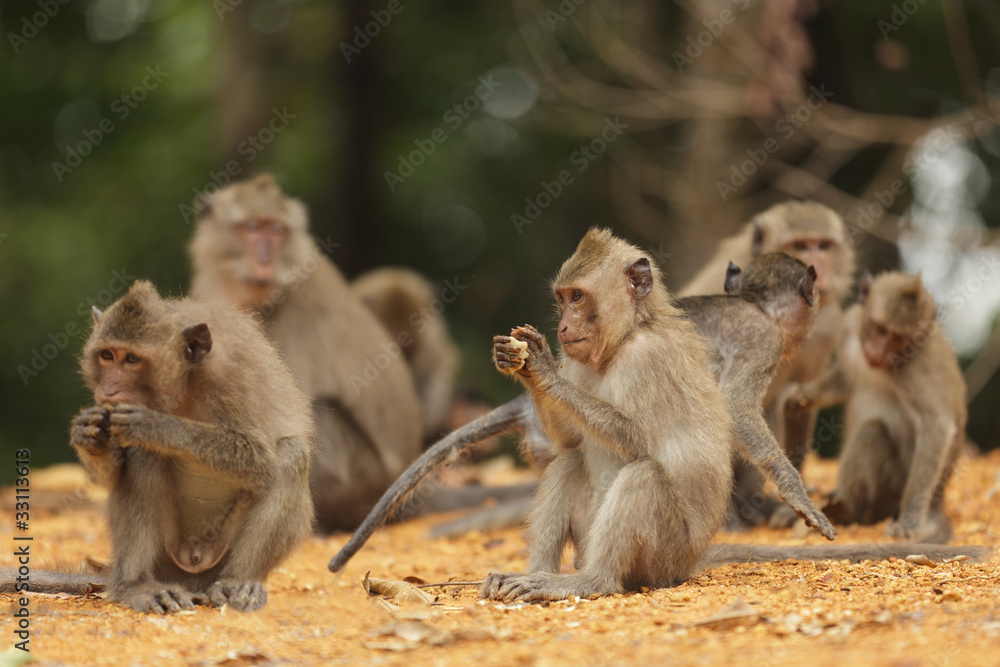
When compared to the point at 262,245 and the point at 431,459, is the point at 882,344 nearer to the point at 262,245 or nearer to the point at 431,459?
the point at 431,459

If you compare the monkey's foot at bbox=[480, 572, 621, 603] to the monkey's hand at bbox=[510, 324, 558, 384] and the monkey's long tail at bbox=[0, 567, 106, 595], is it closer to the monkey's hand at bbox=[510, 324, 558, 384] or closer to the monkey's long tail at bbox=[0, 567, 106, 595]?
the monkey's hand at bbox=[510, 324, 558, 384]

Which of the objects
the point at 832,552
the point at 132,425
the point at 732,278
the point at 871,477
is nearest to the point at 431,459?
the point at 132,425

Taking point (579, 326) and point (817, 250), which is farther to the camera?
point (817, 250)

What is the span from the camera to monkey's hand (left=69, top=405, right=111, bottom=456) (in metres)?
4.89

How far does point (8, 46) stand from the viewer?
1708 centimetres

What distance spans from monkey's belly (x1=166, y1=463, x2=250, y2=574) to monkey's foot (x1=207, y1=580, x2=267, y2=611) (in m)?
0.22

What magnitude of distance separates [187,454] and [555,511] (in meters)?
1.77

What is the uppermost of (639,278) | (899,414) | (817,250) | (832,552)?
(817,250)

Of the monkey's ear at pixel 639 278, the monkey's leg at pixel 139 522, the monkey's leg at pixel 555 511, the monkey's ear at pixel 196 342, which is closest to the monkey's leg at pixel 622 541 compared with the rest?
the monkey's leg at pixel 555 511

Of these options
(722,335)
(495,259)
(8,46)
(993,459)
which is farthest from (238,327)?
(8,46)

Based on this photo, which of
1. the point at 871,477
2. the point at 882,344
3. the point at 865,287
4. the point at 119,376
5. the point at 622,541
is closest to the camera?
the point at 622,541

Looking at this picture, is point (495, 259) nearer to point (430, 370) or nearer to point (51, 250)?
point (430, 370)

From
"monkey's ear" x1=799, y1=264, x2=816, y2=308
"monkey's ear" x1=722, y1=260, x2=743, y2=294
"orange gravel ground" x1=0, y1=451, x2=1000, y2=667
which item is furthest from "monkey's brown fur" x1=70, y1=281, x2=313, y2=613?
"monkey's ear" x1=799, y1=264, x2=816, y2=308

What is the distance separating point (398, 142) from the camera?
1644 centimetres
